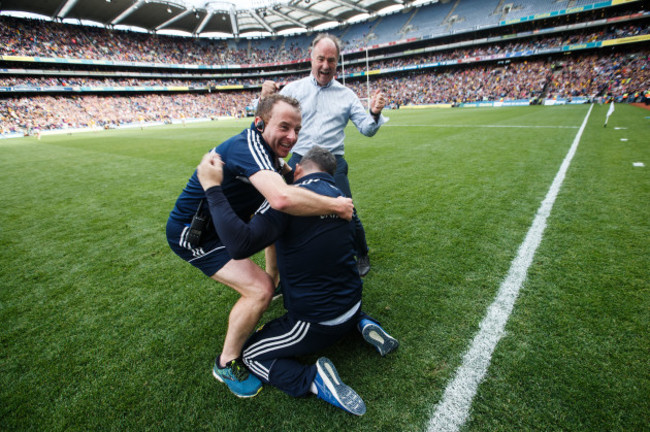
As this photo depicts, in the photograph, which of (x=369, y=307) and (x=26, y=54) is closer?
(x=369, y=307)

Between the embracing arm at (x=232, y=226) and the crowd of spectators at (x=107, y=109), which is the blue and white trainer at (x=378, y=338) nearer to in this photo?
the embracing arm at (x=232, y=226)

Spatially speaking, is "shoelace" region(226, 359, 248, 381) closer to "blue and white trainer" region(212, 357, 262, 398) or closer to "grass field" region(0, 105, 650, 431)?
"blue and white trainer" region(212, 357, 262, 398)

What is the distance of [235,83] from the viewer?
6028 cm

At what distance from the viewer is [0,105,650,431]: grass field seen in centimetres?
183

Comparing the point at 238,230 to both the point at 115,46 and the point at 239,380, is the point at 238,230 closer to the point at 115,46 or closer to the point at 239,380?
the point at 239,380

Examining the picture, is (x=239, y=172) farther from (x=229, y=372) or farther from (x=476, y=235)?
(x=476, y=235)

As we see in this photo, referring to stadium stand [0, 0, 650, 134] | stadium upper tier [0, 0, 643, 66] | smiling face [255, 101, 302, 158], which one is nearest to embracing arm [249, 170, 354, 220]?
smiling face [255, 101, 302, 158]

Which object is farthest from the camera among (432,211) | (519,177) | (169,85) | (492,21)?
(169,85)

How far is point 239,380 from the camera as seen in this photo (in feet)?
6.57

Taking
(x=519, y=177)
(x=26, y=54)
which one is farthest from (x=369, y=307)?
(x=26, y=54)

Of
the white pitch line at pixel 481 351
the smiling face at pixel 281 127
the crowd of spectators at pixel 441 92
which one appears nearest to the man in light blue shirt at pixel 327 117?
the smiling face at pixel 281 127

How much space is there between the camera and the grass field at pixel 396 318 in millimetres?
1834

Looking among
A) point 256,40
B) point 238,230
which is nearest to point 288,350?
point 238,230

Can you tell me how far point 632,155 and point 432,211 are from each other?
6.68 meters
